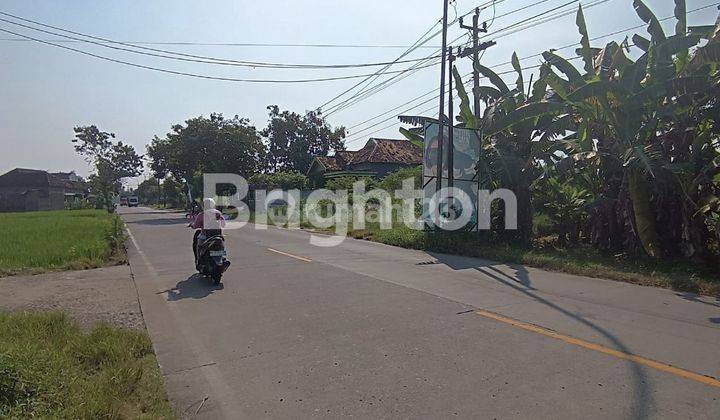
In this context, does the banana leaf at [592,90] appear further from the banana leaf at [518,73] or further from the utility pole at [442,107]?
the utility pole at [442,107]

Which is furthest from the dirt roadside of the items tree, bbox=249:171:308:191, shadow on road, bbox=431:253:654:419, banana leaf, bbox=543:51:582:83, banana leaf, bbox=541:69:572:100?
tree, bbox=249:171:308:191

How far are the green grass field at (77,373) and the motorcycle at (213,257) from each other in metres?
3.15

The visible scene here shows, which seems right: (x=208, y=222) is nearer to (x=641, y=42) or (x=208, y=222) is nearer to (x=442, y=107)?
(x=442, y=107)

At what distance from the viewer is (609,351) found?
4.88 m

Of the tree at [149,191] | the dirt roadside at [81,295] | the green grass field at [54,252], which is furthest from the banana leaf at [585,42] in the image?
the tree at [149,191]

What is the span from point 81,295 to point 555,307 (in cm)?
757

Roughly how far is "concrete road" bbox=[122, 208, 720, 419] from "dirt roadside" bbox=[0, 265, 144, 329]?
13.0 inches

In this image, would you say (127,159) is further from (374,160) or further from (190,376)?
(190,376)

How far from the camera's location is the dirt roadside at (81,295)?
6816 mm

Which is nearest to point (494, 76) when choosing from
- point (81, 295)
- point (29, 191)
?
point (81, 295)

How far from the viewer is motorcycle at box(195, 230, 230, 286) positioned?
8930 millimetres

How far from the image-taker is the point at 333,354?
16.3 feet

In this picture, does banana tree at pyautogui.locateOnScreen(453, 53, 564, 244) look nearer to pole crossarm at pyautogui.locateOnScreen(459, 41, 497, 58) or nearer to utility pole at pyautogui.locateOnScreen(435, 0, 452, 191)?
utility pole at pyautogui.locateOnScreen(435, 0, 452, 191)

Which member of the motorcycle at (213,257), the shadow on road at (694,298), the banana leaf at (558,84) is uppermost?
the banana leaf at (558,84)
